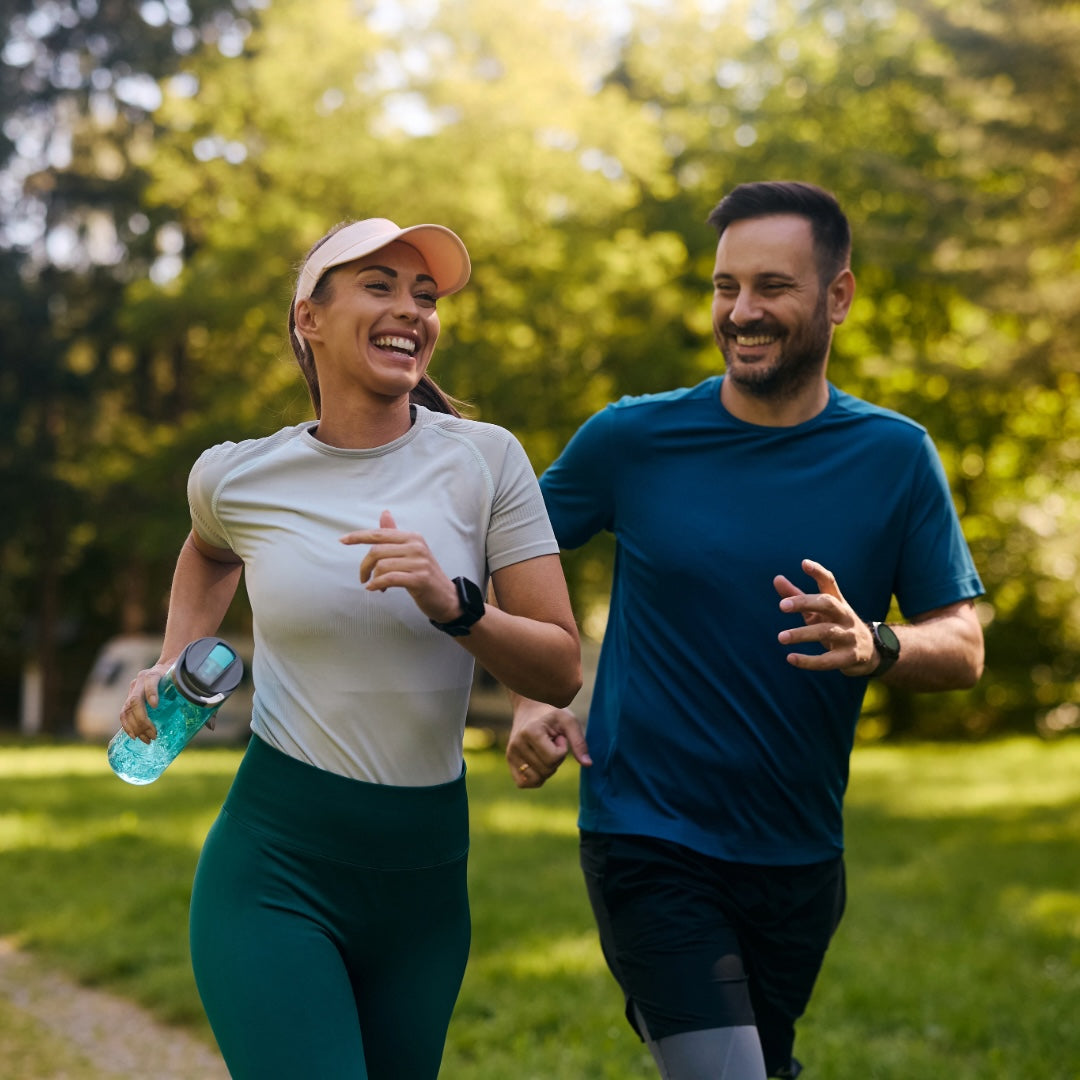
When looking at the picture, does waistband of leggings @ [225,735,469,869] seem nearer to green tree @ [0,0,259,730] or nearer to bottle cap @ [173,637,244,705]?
bottle cap @ [173,637,244,705]

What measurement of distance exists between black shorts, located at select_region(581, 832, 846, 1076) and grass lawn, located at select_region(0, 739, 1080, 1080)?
248cm

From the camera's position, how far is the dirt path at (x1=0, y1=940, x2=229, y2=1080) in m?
6.42

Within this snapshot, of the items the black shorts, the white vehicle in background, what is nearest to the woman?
the black shorts

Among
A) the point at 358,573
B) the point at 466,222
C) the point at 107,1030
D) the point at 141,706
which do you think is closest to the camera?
the point at 358,573

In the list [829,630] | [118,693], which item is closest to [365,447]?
[829,630]

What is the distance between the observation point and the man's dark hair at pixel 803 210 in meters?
3.89

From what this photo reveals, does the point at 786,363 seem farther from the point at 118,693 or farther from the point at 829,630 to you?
the point at 118,693

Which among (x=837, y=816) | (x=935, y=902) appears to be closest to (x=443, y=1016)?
(x=837, y=816)

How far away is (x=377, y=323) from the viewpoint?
3.14 m

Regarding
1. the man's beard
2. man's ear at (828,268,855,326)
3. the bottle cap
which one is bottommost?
the bottle cap

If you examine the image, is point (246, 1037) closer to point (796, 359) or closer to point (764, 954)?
point (764, 954)

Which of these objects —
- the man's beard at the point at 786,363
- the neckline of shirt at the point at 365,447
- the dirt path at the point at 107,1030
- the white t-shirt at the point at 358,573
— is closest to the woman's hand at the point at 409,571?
the white t-shirt at the point at 358,573

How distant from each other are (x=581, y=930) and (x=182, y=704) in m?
5.98

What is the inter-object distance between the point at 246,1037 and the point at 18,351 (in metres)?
29.5
